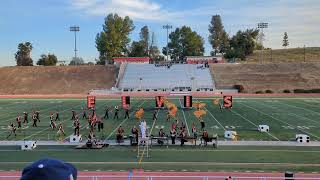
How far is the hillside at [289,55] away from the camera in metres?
130

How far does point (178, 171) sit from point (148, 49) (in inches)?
5679

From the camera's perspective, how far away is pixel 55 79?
92.8 metres

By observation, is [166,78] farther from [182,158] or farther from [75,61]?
[182,158]

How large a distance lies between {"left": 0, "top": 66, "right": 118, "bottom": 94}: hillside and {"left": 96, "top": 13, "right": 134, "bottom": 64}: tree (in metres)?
25.9

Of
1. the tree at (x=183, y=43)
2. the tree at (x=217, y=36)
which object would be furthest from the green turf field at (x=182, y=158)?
the tree at (x=217, y=36)

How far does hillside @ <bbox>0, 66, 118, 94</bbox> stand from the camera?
8581 centimetres

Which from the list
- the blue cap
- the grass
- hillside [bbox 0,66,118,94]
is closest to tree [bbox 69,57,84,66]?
hillside [bbox 0,66,118,94]

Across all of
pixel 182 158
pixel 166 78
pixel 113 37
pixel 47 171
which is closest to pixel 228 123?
pixel 182 158

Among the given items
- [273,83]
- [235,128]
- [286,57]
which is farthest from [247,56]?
[235,128]

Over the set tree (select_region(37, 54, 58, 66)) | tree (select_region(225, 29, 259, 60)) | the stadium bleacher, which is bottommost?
the stadium bleacher

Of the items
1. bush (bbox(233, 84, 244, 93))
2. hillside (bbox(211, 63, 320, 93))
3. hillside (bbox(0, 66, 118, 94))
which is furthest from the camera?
hillside (bbox(0, 66, 118, 94))

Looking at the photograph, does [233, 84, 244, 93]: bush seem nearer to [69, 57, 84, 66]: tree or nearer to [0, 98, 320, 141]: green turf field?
[0, 98, 320, 141]: green turf field

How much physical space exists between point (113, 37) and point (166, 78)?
135ft

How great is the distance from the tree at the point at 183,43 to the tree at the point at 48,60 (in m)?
36.1
